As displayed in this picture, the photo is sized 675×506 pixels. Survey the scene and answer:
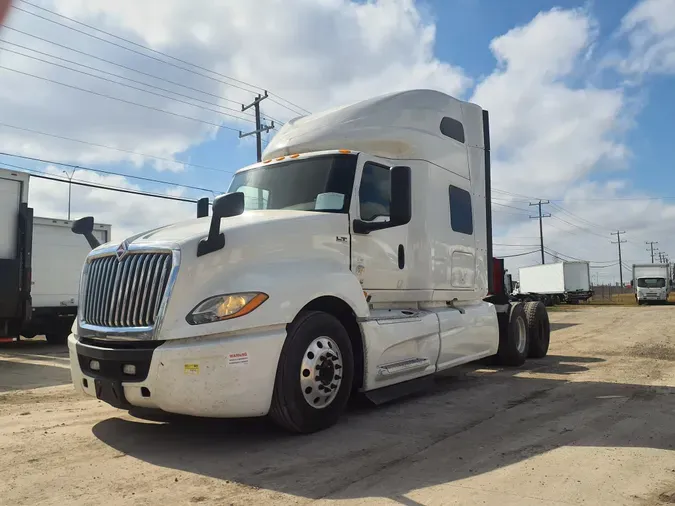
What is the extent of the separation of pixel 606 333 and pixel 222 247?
13870mm

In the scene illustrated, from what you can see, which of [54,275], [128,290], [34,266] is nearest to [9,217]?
[34,266]

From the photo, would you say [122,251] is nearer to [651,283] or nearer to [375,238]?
[375,238]

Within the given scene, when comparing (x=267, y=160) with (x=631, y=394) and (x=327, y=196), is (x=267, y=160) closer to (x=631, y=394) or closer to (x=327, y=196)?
(x=327, y=196)

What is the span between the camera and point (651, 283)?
43.6m

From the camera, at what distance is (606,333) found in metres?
15.5

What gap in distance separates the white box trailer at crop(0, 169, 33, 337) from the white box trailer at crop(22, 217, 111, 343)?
128 inches

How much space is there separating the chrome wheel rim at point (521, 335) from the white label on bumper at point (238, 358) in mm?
6245

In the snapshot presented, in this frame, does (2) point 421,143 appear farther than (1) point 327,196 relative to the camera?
Yes

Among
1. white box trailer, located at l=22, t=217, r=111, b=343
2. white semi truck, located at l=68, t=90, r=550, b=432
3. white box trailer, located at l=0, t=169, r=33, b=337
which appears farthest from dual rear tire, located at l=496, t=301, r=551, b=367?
white box trailer, located at l=22, t=217, r=111, b=343

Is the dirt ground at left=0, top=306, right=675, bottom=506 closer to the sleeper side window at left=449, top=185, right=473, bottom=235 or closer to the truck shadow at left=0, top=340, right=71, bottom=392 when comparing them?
the truck shadow at left=0, top=340, right=71, bottom=392

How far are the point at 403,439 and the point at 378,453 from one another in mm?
466

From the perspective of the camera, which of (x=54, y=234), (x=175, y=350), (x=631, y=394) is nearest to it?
(x=175, y=350)

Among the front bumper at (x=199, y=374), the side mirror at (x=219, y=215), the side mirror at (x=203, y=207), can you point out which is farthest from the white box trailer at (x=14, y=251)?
the side mirror at (x=219, y=215)

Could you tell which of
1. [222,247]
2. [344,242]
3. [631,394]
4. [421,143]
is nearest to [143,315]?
[222,247]
